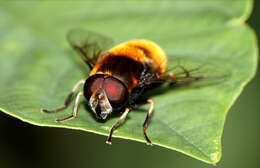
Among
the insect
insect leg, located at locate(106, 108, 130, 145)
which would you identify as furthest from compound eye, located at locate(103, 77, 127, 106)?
insect leg, located at locate(106, 108, 130, 145)

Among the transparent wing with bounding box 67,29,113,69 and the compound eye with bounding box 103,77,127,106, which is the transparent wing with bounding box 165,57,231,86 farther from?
the transparent wing with bounding box 67,29,113,69

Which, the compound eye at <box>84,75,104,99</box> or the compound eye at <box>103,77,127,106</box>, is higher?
the compound eye at <box>84,75,104,99</box>

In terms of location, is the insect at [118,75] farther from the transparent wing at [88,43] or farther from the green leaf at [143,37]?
the green leaf at [143,37]

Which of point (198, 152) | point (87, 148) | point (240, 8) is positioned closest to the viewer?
point (198, 152)

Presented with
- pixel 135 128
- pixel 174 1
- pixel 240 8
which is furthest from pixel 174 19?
pixel 135 128

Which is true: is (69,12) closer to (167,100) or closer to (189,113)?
(167,100)

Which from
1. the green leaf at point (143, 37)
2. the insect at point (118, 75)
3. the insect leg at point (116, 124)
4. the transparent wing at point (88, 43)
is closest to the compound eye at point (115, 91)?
the insect at point (118, 75)
